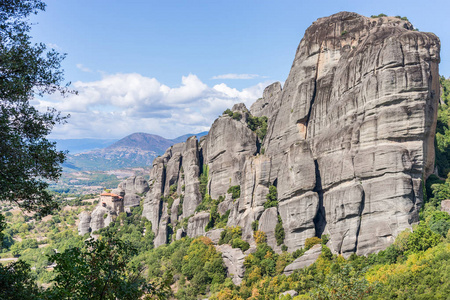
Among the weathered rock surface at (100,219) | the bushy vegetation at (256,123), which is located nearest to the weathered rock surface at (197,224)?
the bushy vegetation at (256,123)

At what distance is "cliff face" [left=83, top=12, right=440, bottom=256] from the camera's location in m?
38.8

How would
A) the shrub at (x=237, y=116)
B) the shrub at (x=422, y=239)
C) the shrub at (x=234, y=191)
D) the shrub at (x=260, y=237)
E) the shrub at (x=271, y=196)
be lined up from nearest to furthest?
the shrub at (x=422, y=239) < the shrub at (x=260, y=237) < the shrub at (x=271, y=196) < the shrub at (x=234, y=191) < the shrub at (x=237, y=116)

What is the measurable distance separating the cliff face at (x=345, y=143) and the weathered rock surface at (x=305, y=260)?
7.21 ft

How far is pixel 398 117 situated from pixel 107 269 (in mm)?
35060

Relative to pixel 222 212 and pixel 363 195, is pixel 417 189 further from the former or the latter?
pixel 222 212

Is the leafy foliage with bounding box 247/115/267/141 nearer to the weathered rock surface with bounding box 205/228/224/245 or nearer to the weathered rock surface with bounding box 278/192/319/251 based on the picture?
the weathered rock surface with bounding box 205/228/224/245

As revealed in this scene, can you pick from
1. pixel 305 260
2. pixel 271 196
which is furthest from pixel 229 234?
pixel 305 260

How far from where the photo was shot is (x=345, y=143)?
4384 cm

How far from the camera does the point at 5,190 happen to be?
12.6 meters

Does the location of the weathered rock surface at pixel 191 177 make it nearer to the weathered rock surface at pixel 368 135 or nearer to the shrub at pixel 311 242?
the weathered rock surface at pixel 368 135

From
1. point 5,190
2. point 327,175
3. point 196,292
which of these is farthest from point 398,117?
point 5,190

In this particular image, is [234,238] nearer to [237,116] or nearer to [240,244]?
[240,244]

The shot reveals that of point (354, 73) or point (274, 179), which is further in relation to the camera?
point (274, 179)

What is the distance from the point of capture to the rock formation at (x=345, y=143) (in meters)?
38.8
